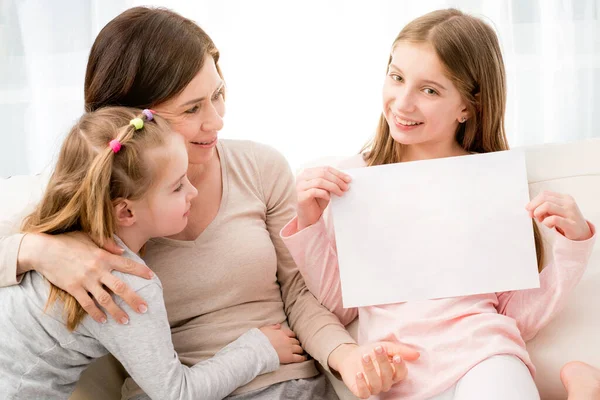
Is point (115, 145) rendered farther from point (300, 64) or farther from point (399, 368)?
point (300, 64)

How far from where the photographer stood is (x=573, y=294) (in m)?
1.36

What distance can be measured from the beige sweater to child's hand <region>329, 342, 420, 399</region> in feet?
0.30

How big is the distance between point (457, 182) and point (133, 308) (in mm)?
595

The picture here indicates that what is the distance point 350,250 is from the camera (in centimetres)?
129

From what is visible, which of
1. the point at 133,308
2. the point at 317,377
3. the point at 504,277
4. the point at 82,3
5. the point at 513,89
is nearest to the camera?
the point at 133,308

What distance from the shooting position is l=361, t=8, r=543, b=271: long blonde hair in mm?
1338

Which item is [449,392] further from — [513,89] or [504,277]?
[513,89]

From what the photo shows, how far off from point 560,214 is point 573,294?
0.82 ft

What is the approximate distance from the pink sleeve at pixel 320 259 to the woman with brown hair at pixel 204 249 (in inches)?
1.4

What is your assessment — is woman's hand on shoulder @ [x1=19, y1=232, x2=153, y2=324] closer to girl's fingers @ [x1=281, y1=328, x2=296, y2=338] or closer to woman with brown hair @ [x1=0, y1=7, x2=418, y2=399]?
woman with brown hair @ [x1=0, y1=7, x2=418, y2=399]

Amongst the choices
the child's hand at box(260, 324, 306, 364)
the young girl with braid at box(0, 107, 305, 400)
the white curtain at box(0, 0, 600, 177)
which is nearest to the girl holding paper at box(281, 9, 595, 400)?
the child's hand at box(260, 324, 306, 364)

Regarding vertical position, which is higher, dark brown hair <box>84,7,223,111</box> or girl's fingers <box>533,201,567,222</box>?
dark brown hair <box>84,7,223,111</box>

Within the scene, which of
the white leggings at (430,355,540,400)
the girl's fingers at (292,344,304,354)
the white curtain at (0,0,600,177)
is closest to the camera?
the white leggings at (430,355,540,400)

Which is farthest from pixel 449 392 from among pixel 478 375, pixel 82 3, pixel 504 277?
pixel 82 3
